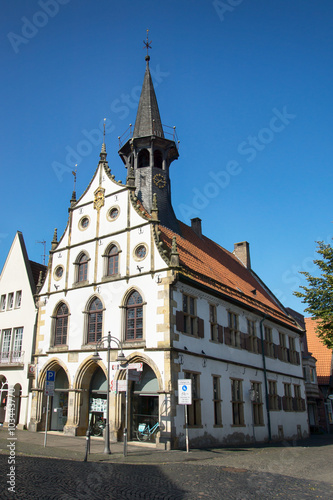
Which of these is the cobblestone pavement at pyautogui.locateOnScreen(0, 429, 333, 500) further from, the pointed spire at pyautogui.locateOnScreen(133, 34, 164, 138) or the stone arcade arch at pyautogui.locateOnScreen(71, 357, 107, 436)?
the pointed spire at pyautogui.locateOnScreen(133, 34, 164, 138)

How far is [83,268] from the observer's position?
2542cm

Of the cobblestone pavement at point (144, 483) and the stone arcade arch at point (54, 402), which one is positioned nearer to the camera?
the cobblestone pavement at point (144, 483)

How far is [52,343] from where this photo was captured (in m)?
25.3

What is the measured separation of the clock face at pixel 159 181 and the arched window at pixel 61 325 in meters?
9.17

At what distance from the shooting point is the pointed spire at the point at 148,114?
96.6 feet

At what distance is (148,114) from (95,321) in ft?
49.7

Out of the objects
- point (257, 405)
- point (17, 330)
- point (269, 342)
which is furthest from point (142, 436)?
point (269, 342)

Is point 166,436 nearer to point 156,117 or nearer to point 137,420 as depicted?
point 137,420

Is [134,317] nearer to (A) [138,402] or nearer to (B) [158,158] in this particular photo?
(A) [138,402]

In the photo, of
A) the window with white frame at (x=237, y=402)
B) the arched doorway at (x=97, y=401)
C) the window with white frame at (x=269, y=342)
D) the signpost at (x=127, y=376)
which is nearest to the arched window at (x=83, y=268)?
the arched doorway at (x=97, y=401)

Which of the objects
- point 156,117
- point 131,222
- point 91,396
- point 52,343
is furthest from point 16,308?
point 156,117

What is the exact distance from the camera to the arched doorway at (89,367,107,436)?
22531mm

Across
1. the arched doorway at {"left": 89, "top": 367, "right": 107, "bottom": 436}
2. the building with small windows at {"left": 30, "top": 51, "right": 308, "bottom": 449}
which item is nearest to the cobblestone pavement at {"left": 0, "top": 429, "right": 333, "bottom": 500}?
the building with small windows at {"left": 30, "top": 51, "right": 308, "bottom": 449}

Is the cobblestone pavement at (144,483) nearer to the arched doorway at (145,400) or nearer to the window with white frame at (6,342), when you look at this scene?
the arched doorway at (145,400)
